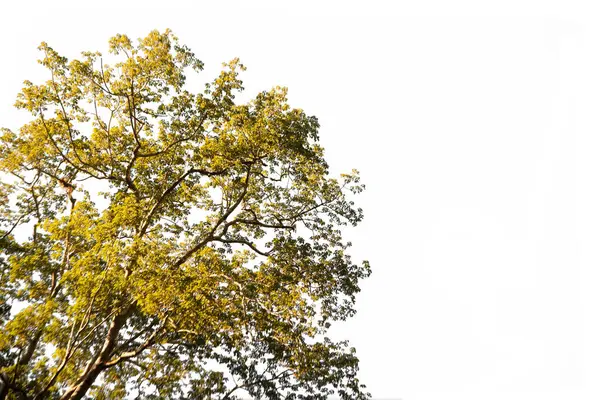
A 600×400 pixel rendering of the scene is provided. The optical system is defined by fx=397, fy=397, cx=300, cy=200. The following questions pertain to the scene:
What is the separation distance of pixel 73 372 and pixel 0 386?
3013mm

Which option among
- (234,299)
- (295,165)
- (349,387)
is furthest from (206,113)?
(349,387)

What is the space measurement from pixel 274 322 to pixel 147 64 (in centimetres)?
890

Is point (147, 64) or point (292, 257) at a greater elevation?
point (147, 64)

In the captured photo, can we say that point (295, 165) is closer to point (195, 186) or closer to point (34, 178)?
point (195, 186)

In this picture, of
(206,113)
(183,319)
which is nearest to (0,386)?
(183,319)

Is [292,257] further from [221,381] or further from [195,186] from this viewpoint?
[221,381]

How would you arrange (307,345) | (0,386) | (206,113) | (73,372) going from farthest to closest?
(206,113)
(73,372)
(307,345)
(0,386)

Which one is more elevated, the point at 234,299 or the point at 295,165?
the point at 295,165

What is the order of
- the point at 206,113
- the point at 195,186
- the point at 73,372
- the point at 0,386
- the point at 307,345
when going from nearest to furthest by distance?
the point at 0,386 → the point at 307,345 → the point at 73,372 → the point at 206,113 → the point at 195,186

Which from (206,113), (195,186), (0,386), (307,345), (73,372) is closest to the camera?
(0,386)

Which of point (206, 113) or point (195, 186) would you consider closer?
point (206, 113)

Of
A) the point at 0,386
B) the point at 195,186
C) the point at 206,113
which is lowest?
the point at 0,386

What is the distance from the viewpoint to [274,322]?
31.6 ft

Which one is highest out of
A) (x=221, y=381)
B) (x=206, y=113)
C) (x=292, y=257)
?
(x=206, y=113)
